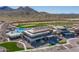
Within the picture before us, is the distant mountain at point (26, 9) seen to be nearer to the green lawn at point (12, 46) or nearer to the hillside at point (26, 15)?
the hillside at point (26, 15)

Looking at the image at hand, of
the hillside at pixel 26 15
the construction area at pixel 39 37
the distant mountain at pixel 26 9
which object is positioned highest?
the distant mountain at pixel 26 9

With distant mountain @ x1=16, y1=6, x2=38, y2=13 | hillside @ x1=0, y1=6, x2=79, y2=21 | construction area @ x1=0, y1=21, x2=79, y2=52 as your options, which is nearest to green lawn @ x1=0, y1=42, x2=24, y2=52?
construction area @ x1=0, y1=21, x2=79, y2=52

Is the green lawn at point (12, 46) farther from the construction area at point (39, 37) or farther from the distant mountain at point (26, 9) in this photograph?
the distant mountain at point (26, 9)

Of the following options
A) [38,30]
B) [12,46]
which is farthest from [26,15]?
[12,46]

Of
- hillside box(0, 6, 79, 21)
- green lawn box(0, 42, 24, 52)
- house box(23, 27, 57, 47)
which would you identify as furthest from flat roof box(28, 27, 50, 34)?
green lawn box(0, 42, 24, 52)

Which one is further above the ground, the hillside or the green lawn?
the hillside

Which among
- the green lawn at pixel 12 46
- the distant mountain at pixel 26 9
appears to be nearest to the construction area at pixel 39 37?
the green lawn at pixel 12 46

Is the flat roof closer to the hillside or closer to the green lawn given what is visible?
the hillside

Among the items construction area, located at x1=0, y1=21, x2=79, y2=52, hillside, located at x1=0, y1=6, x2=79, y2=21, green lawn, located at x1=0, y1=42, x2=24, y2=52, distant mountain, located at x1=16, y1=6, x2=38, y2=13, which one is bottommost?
green lawn, located at x1=0, y1=42, x2=24, y2=52

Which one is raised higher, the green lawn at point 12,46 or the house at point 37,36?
the house at point 37,36
